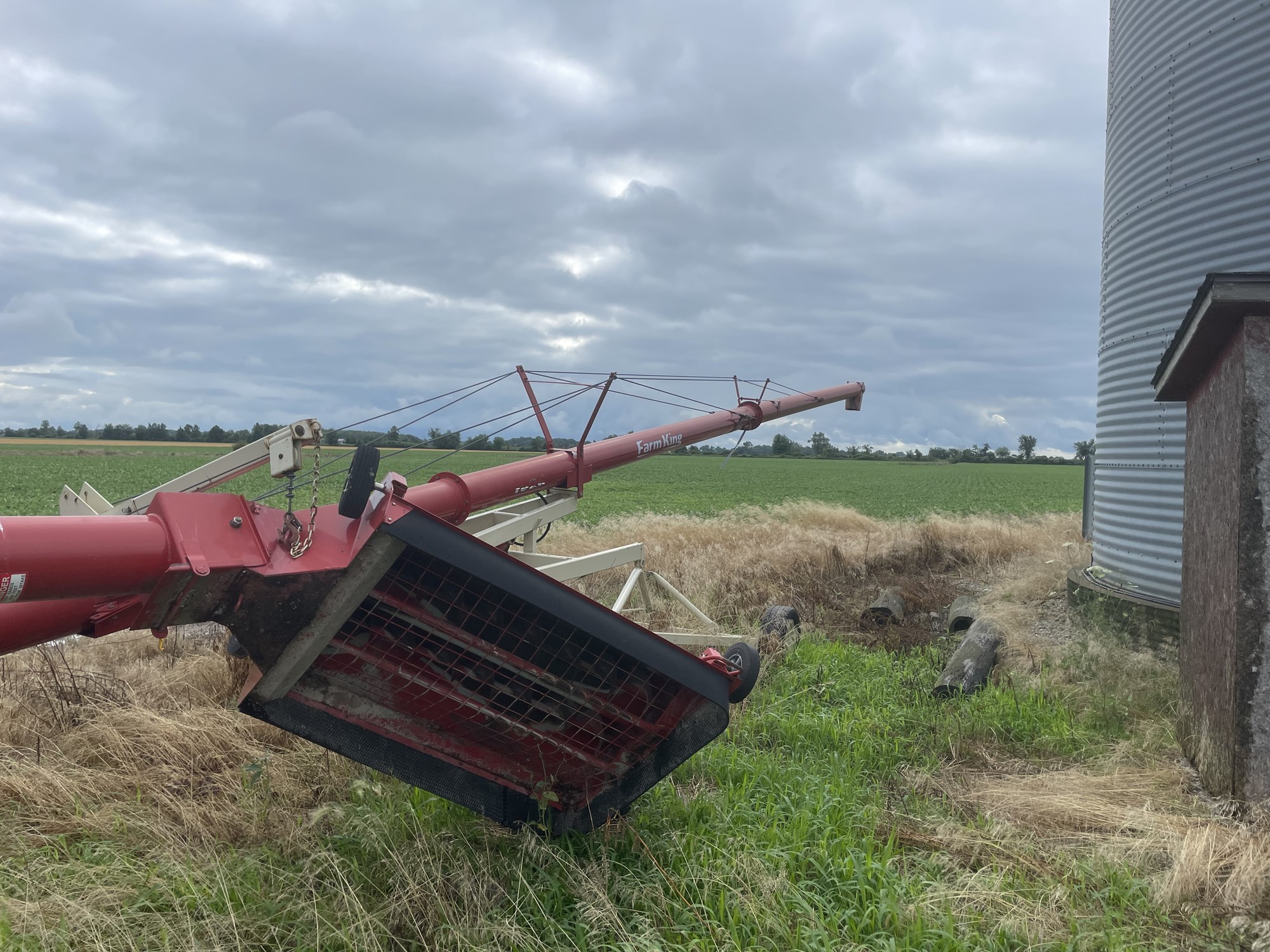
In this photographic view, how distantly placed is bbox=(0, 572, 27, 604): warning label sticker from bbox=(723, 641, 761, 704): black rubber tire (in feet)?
7.57

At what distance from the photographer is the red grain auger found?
2.56 metres

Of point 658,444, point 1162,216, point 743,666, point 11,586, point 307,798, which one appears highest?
point 1162,216

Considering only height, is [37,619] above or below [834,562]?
above

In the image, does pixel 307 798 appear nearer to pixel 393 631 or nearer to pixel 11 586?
pixel 393 631

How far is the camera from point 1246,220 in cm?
585

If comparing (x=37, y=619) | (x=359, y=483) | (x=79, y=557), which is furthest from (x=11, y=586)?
(x=359, y=483)

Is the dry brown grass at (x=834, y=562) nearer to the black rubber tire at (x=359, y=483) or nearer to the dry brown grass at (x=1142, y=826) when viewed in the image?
the dry brown grass at (x=1142, y=826)

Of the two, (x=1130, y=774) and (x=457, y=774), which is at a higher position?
(x=457, y=774)

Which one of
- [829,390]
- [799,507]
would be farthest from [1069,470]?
[829,390]

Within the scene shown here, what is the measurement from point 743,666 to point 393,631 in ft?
4.94

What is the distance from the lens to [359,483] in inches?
107

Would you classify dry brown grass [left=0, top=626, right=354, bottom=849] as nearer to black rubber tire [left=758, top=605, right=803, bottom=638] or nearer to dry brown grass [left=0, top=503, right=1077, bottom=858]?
dry brown grass [left=0, top=503, right=1077, bottom=858]

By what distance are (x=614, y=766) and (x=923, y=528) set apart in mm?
10477

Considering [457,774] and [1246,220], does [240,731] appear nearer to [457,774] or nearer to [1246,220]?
[457,774]
